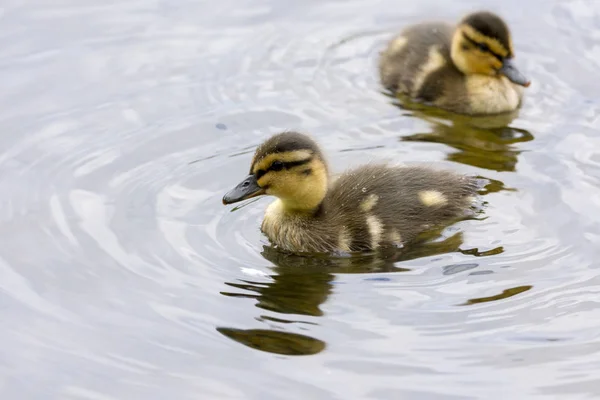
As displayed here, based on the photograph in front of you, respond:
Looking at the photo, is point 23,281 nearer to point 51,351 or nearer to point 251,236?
point 51,351

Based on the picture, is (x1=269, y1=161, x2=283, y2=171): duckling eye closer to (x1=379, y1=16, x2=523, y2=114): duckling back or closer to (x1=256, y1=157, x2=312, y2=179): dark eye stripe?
(x1=256, y1=157, x2=312, y2=179): dark eye stripe

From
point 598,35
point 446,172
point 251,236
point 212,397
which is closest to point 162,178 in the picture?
point 251,236

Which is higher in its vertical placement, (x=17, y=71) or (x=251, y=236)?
(x=17, y=71)

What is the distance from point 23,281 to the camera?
15.5 ft

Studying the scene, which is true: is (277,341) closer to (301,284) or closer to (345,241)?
(301,284)

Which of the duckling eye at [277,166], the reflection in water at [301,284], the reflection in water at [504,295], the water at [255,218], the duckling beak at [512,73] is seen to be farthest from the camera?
the duckling beak at [512,73]

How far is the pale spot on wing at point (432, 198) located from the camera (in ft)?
16.6

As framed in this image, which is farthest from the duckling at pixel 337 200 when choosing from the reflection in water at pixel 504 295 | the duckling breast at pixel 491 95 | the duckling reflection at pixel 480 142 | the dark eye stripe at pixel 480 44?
the dark eye stripe at pixel 480 44

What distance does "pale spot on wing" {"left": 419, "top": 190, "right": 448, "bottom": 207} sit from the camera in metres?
5.06

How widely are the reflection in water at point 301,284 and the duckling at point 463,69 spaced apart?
5.22 ft

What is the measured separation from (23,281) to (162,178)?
3.43 feet

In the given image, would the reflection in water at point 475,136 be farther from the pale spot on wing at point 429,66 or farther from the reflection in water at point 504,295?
the reflection in water at point 504,295

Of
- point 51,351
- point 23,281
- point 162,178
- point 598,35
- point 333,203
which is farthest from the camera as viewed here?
point 598,35

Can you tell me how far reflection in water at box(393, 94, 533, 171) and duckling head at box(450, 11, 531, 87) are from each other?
0.29 meters
